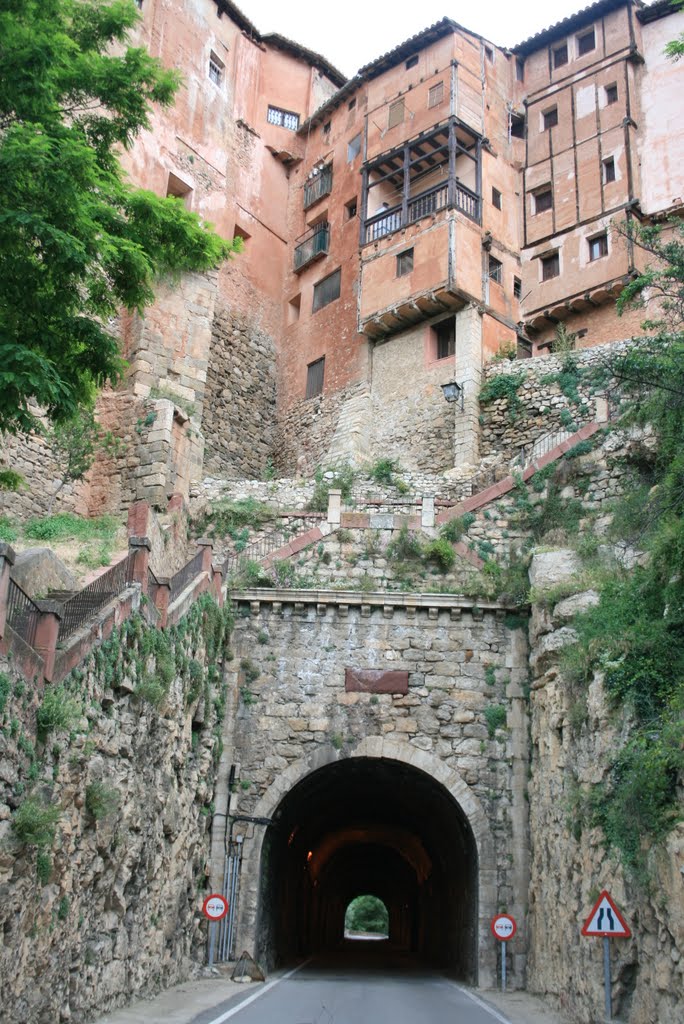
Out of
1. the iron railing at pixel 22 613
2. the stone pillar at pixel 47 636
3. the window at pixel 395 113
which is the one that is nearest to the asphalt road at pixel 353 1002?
the stone pillar at pixel 47 636

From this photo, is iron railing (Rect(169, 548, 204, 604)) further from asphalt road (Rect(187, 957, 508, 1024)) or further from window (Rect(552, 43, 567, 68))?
window (Rect(552, 43, 567, 68))

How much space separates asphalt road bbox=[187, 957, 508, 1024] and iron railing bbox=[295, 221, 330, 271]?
23.7m

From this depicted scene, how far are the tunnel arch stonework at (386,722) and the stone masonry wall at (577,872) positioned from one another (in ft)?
1.90

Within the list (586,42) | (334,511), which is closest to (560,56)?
(586,42)

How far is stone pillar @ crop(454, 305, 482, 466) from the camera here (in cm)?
2697

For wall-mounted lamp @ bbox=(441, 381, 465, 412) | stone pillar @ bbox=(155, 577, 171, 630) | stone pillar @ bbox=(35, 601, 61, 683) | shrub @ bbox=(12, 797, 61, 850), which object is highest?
wall-mounted lamp @ bbox=(441, 381, 465, 412)

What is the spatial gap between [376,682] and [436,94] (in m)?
21.8

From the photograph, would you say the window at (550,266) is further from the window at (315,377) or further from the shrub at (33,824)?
the shrub at (33,824)

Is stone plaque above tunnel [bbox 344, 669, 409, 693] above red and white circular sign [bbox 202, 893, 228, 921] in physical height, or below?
above

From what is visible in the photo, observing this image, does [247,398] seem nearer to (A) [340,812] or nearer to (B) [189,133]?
(B) [189,133]

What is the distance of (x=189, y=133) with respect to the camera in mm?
31984

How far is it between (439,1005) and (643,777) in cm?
553

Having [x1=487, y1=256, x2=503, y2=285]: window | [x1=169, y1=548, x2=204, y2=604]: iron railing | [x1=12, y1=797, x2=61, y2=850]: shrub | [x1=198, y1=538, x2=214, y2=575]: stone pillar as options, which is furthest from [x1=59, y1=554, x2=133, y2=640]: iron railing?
[x1=487, y1=256, x2=503, y2=285]: window

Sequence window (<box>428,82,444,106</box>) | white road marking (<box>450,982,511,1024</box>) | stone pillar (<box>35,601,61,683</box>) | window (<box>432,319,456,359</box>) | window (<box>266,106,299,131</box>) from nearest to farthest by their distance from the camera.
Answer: stone pillar (<box>35,601,61,683</box>) → white road marking (<box>450,982,511,1024</box>) → window (<box>432,319,456,359</box>) → window (<box>428,82,444,106</box>) → window (<box>266,106,299,131</box>)
